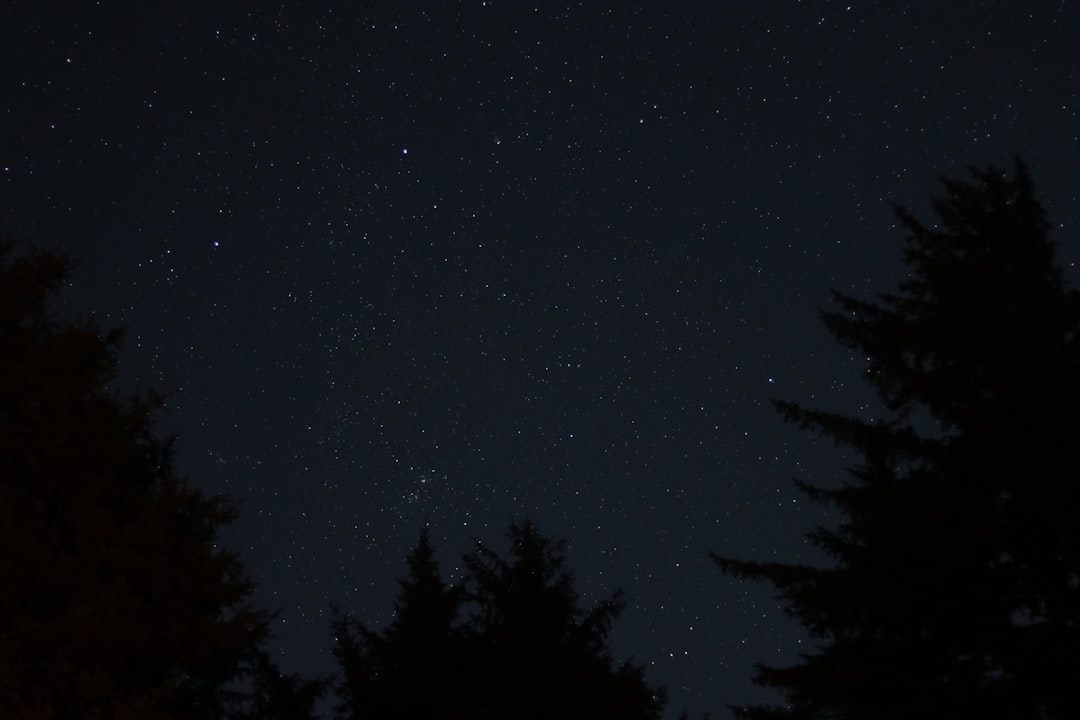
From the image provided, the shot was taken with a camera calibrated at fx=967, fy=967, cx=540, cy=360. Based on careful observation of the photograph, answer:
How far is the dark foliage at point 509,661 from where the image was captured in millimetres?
14711

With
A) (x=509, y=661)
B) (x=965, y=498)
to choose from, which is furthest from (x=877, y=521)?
(x=509, y=661)

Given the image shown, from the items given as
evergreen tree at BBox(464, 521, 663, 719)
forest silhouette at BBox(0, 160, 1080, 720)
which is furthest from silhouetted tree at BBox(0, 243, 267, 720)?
evergreen tree at BBox(464, 521, 663, 719)

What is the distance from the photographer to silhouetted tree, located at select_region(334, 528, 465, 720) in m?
15.7

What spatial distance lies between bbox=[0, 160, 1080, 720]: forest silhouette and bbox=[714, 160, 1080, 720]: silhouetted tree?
0.02 m

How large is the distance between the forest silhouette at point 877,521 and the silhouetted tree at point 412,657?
5.00 meters

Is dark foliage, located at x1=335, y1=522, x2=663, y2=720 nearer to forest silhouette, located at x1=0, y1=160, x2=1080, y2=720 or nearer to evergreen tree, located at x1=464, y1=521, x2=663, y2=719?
evergreen tree, located at x1=464, y1=521, x2=663, y2=719

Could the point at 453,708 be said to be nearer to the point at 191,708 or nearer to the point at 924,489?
the point at 191,708

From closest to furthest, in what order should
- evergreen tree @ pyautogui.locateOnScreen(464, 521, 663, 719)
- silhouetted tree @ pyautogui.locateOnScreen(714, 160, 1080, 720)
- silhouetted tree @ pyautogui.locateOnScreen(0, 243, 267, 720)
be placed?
silhouetted tree @ pyautogui.locateOnScreen(714, 160, 1080, 720), silhouetted tree @ pyautogui.locateOnScreen(0, 243, 267, 720), evergreen tree @ pyautogui.locateOnScreen(464, 521, 663, 719)

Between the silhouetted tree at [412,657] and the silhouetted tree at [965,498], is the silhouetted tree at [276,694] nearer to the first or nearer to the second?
the silhouetted tree at [412,657]

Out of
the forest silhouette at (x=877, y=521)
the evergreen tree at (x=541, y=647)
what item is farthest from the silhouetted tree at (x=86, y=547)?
the evergreen tree at (x=541, y=647)

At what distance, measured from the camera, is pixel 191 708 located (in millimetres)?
14383

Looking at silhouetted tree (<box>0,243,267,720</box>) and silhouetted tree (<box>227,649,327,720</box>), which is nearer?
silhouetted tree (<box>0,243,267,720</box>)

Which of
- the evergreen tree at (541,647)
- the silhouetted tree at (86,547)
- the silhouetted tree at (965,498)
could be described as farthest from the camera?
the evergreen tree at (541,647)

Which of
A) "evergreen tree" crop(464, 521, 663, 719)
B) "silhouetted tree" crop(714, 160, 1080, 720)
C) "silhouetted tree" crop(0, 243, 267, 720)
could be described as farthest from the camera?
"evergreen tree" crop(464, 521, 663, 719)
